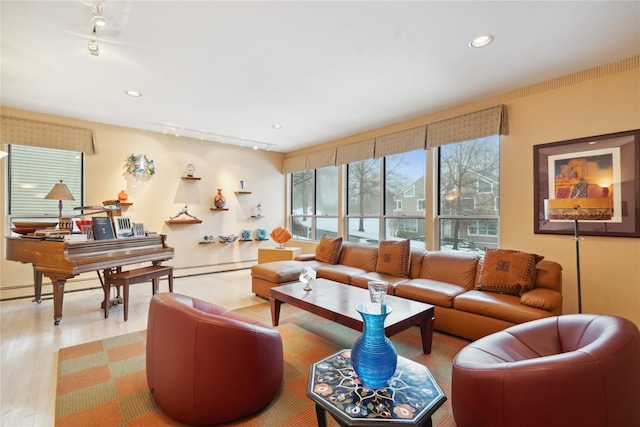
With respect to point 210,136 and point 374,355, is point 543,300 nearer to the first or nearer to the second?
point 374,355

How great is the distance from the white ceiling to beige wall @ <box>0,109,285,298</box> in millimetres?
906

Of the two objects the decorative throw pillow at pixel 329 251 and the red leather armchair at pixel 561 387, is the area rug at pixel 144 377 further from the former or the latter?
the decorative throw pillow at pixel 329 251

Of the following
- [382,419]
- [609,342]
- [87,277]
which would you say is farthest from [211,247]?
[609,342]

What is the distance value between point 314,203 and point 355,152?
67.7 inches

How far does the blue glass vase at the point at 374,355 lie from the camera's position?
136 cm

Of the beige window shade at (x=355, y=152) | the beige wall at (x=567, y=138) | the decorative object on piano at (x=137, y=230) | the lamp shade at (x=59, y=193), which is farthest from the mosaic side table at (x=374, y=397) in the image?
the beige window shade at (x=355, y=152)

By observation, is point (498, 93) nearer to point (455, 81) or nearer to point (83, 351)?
point (455, 81)

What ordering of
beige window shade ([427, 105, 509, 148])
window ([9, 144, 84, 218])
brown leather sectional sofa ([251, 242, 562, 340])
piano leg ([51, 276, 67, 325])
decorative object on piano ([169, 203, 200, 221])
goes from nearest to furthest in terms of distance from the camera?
brown leather sectional sofa ([251, 242, 562, 340]) → piano leg ([51, 276, 67, 325]) → beige window shade ([427, 105, 509, 148]) → window ([9, 144, 84, 218]) → decorative object on piano ([169, 203, 200, 221])

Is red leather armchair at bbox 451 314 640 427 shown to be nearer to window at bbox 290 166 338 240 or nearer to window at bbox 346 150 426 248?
window at bbox 346 150 426 248

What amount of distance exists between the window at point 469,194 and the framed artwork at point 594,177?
0.52m

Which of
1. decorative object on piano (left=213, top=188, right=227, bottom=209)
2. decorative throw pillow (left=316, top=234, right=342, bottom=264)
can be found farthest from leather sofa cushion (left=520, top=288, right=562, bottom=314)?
decorative object on piano (left=213, top=188, right=227, bottom=209)

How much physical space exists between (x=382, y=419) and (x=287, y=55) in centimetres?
284

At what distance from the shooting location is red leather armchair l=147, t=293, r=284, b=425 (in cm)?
158

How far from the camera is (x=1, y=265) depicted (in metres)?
4.07
